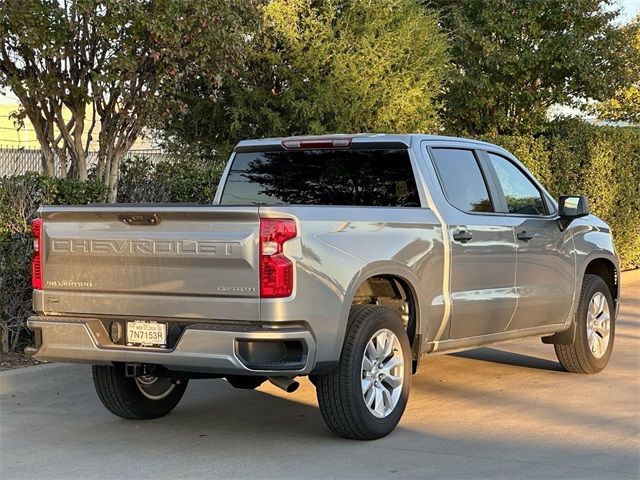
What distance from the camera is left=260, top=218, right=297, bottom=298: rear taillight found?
609cm

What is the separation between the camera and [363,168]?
7.88 meters

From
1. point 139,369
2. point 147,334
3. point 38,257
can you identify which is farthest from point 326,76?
point 147,334

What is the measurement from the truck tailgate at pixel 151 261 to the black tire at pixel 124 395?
2.67 ft

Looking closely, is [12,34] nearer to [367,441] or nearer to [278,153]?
[278,153]

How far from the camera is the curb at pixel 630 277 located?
1750 centimetres

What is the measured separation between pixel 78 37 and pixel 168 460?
227 inches

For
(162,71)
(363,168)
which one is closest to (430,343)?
(363,168)

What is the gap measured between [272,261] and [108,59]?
18.4ft

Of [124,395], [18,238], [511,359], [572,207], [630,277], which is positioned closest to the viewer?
[124,395]

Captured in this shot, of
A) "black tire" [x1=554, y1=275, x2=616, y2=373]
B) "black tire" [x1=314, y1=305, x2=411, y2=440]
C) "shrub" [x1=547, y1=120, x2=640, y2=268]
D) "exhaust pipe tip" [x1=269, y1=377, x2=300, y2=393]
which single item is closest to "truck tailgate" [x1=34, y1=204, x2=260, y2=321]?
"exhaust pipe tip" [x1=269, y1=377, x2=300, y2=393]

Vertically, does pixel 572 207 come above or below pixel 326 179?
below

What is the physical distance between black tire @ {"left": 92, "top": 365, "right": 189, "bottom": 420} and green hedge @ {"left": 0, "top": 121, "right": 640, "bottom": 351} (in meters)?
2.16

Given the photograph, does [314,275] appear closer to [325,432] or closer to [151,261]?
[151,261]

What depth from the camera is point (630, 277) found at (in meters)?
17.9
